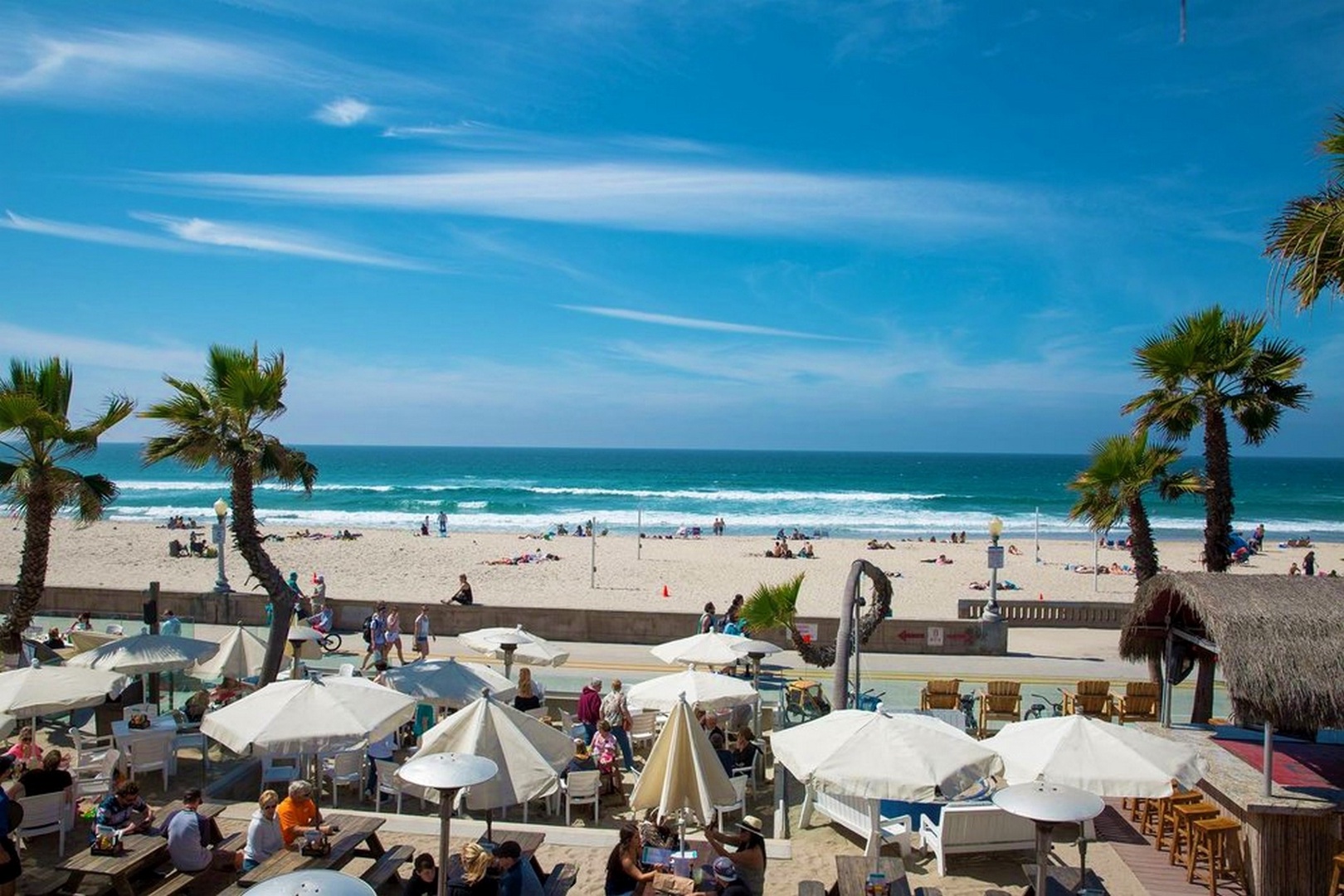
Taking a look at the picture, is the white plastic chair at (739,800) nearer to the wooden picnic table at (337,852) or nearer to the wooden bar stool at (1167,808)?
the wooden picnic table at (337,852)

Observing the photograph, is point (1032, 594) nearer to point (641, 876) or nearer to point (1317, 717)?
point (1317, 717)

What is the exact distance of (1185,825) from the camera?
9633 millimetres

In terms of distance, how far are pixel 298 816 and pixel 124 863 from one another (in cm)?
137

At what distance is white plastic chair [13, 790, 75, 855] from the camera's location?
29.8 feet

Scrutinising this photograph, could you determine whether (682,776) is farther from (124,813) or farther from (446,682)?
(124,813)

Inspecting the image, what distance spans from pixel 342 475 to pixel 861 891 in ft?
428

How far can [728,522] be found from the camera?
2918 inches

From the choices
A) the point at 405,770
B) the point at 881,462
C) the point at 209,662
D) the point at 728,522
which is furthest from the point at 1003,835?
the point at 881,462

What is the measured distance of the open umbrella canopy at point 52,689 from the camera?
10273 millimetres

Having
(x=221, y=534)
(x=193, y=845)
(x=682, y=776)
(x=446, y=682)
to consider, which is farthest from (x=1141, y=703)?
(x=221, y=534)

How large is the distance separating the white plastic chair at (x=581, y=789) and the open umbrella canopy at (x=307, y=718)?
1.96 m

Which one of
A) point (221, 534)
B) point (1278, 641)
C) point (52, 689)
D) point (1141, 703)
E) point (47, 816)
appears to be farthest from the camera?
point (221, 534)

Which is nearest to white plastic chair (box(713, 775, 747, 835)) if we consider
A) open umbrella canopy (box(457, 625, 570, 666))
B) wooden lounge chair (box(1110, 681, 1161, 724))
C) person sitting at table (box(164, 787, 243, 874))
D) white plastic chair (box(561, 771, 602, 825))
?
white plastic chair (box(561, 771, 602, 825))

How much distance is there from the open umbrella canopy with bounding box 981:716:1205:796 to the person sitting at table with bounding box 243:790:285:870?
6383mm
